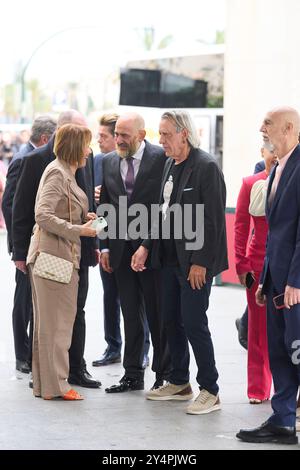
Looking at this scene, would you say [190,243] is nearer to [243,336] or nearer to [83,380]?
[83,380]

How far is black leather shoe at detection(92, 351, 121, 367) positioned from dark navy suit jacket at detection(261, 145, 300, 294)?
2.90m

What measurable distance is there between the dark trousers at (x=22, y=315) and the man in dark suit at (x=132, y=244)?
97 centimetres

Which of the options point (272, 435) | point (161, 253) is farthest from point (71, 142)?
point (272, 435)

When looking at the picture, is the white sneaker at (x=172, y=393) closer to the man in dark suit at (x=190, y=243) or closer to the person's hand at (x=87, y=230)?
the man in dark suit at (x=190, y=243)

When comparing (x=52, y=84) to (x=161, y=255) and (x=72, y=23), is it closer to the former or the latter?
(x=72, y=23)

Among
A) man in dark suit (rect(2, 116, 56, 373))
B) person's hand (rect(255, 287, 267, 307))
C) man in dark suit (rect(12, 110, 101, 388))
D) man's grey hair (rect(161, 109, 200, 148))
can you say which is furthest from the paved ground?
man's grey hair (rect(161, 109, 200, 148))

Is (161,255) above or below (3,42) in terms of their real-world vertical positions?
below

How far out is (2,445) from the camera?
577 centimetres

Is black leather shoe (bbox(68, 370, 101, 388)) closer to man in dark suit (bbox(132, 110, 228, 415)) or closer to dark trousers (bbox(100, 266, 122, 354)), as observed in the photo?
man in dark suit (bbox(132, 110, 228, 415))

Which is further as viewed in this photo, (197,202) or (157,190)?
(157,190)

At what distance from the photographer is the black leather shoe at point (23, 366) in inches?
A: 317

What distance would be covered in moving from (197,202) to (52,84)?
48.8m

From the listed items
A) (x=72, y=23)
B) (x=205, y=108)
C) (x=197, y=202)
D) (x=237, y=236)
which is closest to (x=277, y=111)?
(x=197, y=202)

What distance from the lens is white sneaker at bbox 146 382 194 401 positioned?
7098 mm
